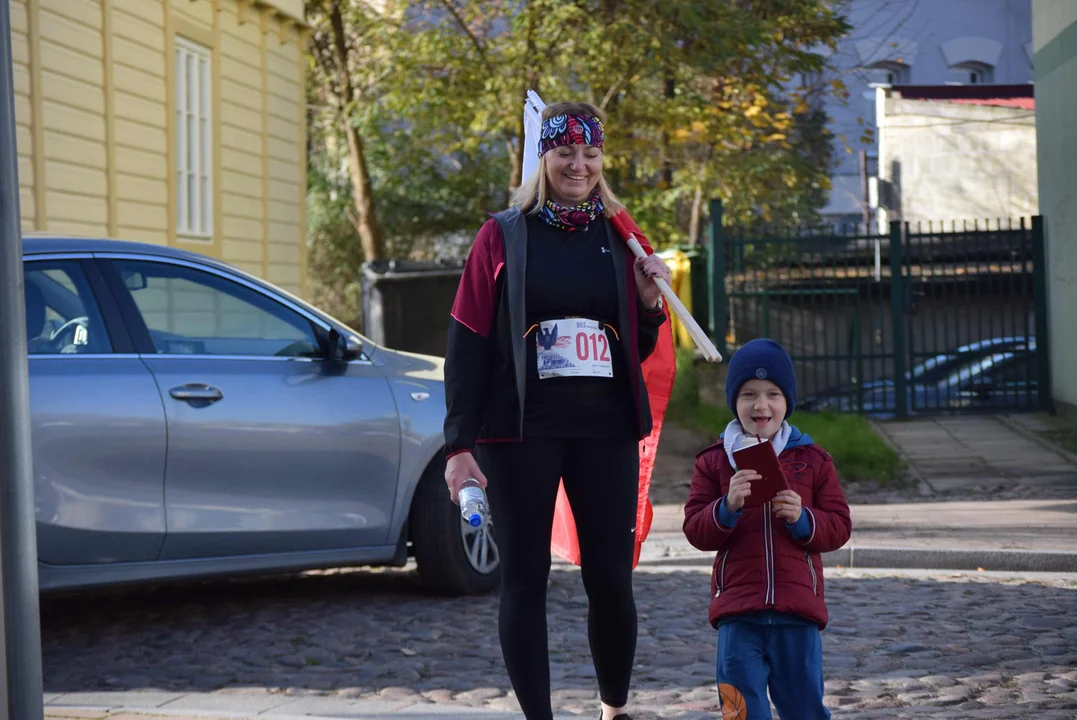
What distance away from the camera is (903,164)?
34.0m

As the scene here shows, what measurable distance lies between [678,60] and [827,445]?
7.69 m

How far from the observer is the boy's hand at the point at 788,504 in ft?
11.6

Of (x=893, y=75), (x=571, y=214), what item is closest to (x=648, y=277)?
(x=571, y=214)

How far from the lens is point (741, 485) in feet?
11.4

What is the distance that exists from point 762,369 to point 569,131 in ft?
3.09

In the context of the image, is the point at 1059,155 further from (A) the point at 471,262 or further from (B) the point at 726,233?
(A) the point at 471,262

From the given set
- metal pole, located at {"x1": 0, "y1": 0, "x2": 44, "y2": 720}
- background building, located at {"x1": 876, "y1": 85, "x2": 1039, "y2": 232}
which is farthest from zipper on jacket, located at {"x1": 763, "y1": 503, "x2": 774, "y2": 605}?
background building, located at {"x1": 876, "y1": 85, "x2": 1039, "y2": 232}

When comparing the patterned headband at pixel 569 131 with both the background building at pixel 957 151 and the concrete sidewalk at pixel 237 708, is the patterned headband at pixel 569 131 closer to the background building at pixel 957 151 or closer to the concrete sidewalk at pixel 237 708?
the concrete sidewalk at pixel 237 708

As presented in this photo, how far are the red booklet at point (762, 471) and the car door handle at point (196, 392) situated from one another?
3496 millimetres

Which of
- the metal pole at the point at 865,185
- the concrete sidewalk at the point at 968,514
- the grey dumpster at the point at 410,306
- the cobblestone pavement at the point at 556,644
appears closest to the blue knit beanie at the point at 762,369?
the cobblestone pavement at the point at 556,644

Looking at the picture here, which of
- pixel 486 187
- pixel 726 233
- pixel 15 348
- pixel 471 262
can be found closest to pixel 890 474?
pixel 726 233

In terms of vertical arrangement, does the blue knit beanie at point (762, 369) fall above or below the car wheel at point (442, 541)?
above

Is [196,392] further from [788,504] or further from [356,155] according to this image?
[356,155]

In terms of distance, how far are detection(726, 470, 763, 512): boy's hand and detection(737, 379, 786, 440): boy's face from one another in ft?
0.72
